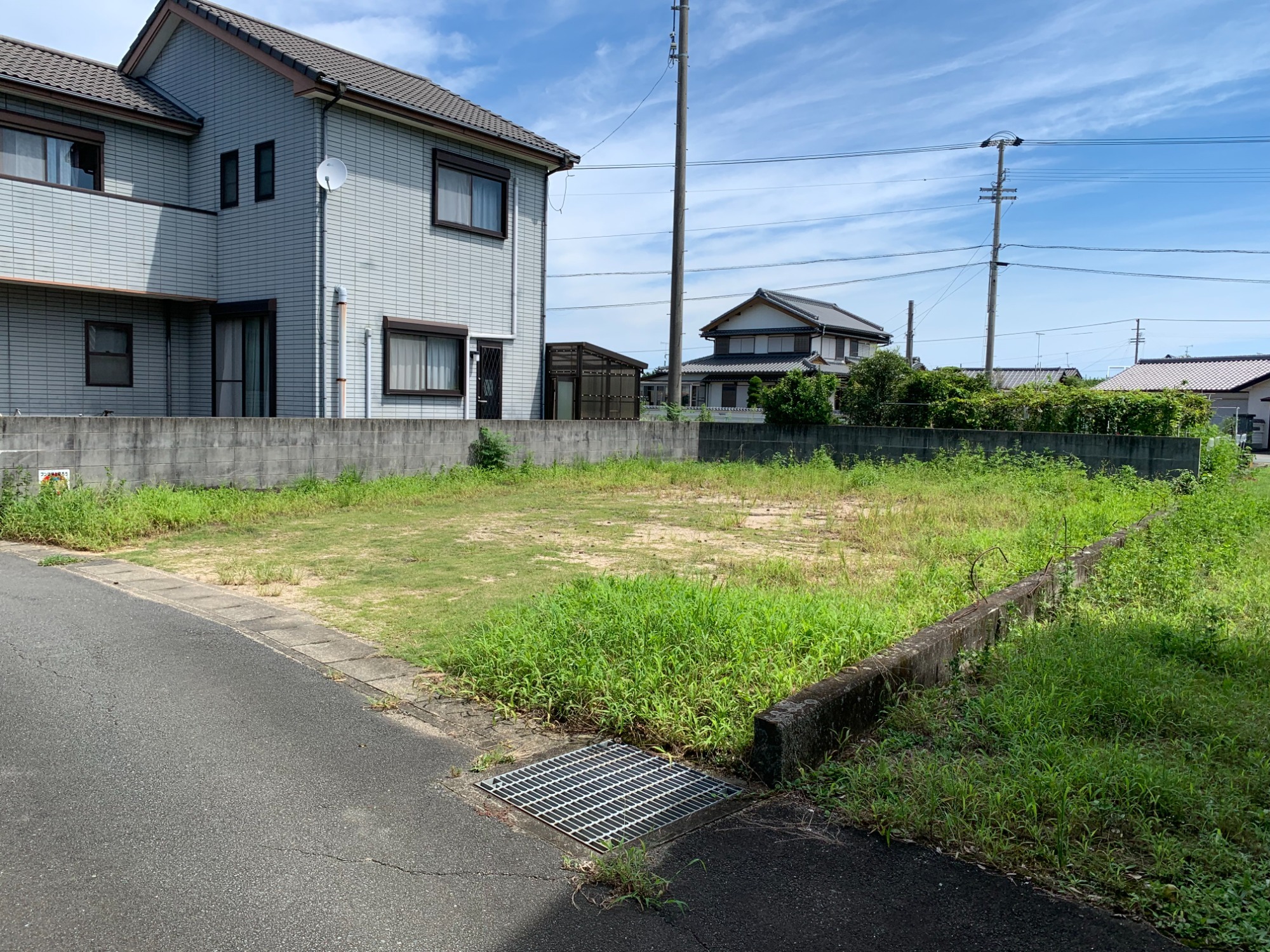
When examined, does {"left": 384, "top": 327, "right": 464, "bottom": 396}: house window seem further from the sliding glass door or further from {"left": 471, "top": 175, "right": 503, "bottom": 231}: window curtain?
{"left": 471, "top": 175, "right": 503, "bottom": 231}: window curtain

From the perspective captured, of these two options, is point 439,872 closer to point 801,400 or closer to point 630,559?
point 630,559

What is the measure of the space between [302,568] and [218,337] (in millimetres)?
9067

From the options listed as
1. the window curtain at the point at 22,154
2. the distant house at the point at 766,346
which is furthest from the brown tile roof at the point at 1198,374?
the window curtain at the point at 22,154

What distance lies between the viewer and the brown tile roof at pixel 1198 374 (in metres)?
39.3

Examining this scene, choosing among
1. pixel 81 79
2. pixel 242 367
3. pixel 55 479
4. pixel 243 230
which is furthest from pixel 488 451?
pixel 81 79

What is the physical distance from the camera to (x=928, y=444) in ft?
53.0

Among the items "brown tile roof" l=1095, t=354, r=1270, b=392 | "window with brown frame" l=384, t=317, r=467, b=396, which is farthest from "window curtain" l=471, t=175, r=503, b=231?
"brown tile roof" l=1095, t=354, r=1270, b=392

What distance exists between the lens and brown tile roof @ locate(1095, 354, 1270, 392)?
39312mm

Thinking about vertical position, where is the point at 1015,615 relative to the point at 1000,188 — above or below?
below

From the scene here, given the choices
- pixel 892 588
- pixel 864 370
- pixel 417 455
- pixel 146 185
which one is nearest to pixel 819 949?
pixel 892 588

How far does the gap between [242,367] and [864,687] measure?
13.3m

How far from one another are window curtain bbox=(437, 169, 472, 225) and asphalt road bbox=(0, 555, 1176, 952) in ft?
40.9

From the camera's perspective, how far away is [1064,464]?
1443 centimetres

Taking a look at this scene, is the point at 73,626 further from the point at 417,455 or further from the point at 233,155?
the point at 233,155
